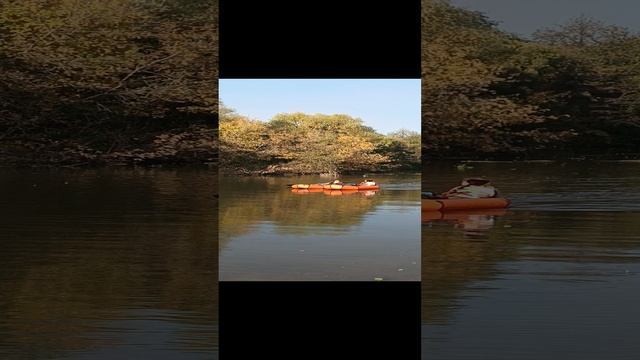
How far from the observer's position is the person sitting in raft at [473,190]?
7430mm

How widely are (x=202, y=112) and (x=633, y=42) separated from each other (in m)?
4.18

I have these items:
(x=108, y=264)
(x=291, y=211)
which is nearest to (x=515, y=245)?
(x=291, y=211)

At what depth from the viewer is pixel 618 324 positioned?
15.3 ft

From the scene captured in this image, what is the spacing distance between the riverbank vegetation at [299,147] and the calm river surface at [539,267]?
17.9 inches

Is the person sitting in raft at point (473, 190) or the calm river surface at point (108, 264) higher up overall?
the person sitting in raft at point (473, 190)

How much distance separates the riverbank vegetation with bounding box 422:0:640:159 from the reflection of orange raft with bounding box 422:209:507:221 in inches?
43.5

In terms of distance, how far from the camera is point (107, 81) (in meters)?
8.05

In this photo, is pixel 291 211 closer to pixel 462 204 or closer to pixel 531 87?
pixel 462 204

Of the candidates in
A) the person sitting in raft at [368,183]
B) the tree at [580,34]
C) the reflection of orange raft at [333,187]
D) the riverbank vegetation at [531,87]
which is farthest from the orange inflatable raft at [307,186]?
the tree at [580,34]

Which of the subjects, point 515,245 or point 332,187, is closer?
point 515,245

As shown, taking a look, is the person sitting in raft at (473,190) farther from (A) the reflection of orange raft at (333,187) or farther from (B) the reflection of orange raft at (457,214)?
(A) the reflection of orange raft at (333,187)

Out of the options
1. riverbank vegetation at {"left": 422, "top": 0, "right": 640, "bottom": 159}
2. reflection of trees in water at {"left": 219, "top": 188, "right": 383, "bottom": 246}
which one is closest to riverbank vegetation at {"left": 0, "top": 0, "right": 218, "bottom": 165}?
reflection of trees in water at {"left": 219, "top": 188, "right": 383, "bottom": 246}

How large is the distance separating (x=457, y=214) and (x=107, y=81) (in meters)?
3.63

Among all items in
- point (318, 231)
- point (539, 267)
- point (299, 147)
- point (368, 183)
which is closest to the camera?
point (539, 267)
